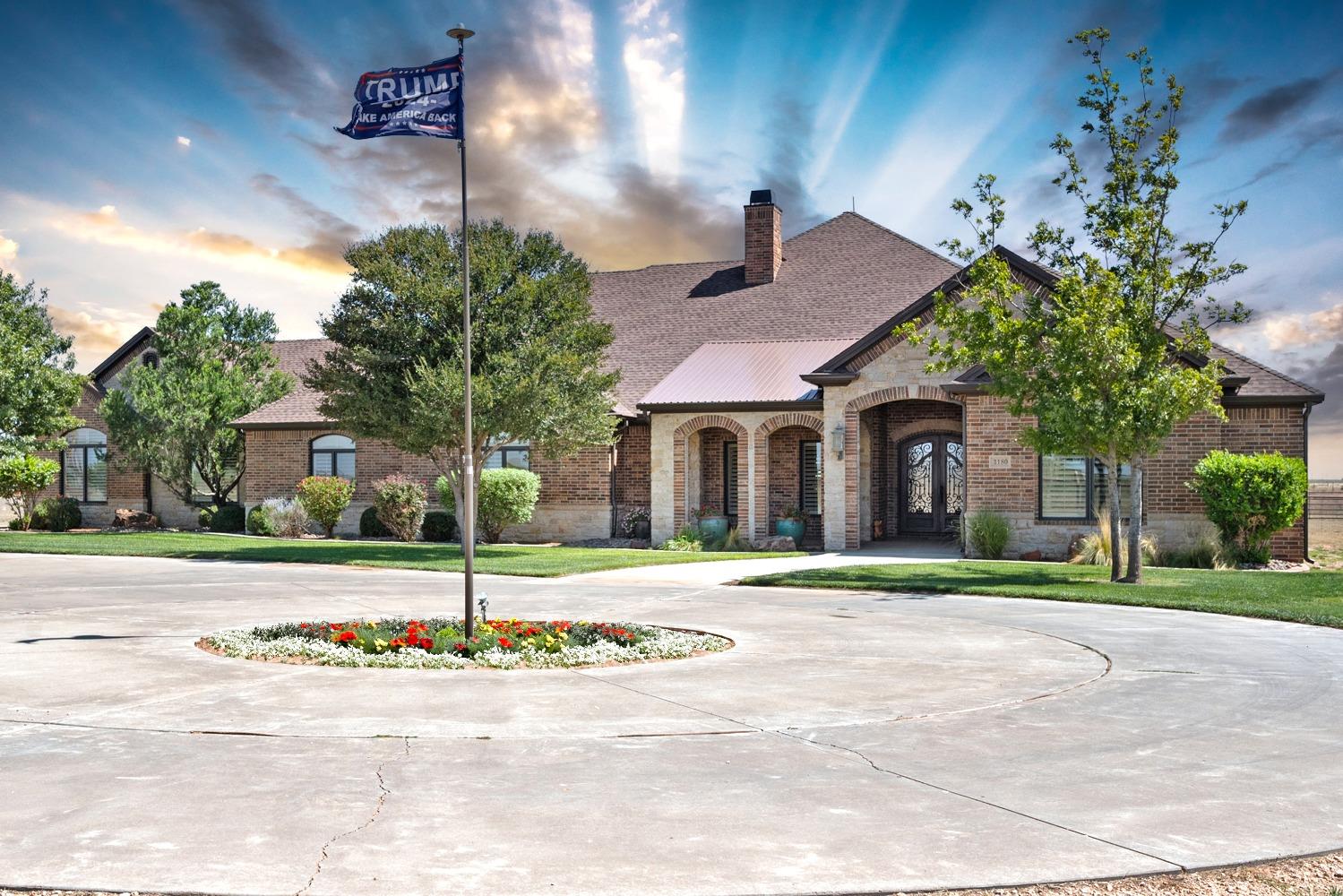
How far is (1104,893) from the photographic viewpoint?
4.76 meters

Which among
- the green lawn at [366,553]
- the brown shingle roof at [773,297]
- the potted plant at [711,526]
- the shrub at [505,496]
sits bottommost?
the green lawn at [366,553]

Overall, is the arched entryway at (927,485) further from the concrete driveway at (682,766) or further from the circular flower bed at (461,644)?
the circular flower bed at (461,644)

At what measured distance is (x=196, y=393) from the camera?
34500mm

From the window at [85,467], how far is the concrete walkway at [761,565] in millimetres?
24386

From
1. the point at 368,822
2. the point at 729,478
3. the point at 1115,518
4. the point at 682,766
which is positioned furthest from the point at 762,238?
the point at 368,822

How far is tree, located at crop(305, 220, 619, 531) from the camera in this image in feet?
74.2

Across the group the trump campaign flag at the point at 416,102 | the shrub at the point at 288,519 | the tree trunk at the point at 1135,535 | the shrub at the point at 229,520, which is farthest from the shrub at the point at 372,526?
the trump campaign flag at the point at 416,102

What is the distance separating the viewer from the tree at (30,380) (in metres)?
32.9

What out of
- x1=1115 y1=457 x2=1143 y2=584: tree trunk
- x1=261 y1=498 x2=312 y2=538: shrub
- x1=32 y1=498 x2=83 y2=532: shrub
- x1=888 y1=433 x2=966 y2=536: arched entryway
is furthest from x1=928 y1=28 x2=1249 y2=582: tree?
x1=32 y1=498 x2=83 y2=532: shrub

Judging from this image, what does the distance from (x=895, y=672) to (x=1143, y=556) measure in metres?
14.9

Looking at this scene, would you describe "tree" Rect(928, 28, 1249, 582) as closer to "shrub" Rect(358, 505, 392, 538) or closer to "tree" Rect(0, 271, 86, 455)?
"shrub" Rect(358, 505, 392, 538)

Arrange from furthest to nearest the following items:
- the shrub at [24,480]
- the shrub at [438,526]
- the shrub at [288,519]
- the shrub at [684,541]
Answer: the shrub at [24,480] < the shrub at [288,519] < the shrub at [438,526] < the shrub at [684,541]

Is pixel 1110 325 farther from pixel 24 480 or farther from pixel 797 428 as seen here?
pixel 24 480

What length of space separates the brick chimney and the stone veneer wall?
442 inches
